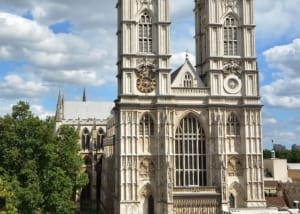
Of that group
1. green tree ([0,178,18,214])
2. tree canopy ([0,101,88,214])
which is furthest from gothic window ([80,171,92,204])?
green tree ([0,178,18,214])

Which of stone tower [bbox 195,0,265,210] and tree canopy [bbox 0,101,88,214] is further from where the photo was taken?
stone tower [bbox 195,0,265,210]

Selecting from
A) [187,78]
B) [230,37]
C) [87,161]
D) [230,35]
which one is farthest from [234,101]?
[87,161]

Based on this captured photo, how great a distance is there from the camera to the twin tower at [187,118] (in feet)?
168

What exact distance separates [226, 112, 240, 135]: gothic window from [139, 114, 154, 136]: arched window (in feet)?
28.2

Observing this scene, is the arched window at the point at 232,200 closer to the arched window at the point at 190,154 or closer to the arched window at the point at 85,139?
the arched window at the point at 190,154

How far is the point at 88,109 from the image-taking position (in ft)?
293

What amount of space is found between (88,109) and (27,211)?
165 feet

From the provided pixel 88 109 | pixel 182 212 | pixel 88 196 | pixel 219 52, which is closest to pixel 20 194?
pixel 182 212

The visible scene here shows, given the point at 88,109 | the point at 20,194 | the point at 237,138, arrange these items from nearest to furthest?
the point at 20,194 → the point at 237,138 → the point at 88,109

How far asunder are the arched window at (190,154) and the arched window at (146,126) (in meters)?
2.92

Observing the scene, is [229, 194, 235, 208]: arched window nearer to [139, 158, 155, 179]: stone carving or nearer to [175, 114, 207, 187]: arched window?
[175, 114, 207, 187]: arched window

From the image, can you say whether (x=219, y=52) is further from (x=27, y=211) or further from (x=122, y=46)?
(x=27, y=211)

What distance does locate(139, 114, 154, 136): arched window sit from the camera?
52.5 meters

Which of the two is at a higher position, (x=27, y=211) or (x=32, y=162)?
(x=32, y=162)
